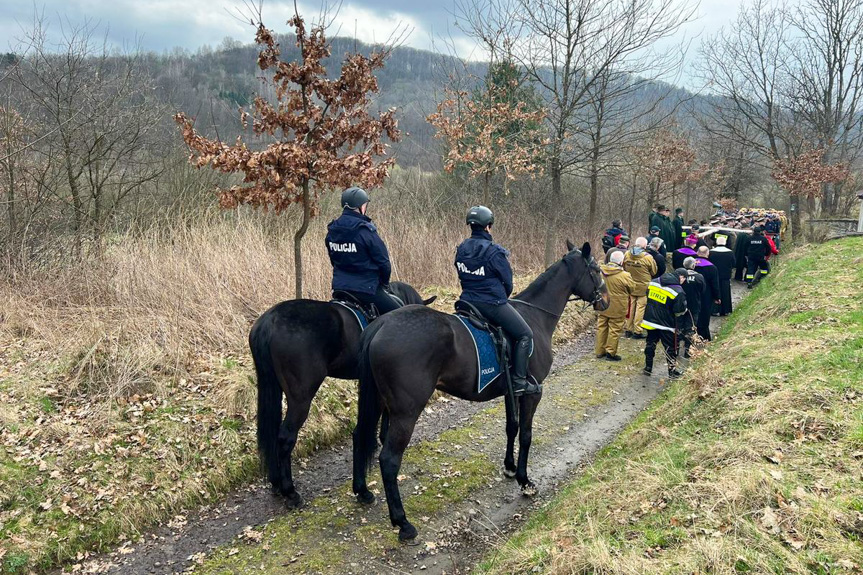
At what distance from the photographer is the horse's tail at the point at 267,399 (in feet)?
16.2

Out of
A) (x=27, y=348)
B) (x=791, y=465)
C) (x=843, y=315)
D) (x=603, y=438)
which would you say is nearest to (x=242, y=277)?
(x=27, y=348)

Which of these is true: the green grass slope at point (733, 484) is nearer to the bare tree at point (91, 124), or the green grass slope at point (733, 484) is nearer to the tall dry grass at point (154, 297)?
the tall dry grass at point (154, 297)

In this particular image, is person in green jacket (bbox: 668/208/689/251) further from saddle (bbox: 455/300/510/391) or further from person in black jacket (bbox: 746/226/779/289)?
saddle (bbox: 455/300/510/391)

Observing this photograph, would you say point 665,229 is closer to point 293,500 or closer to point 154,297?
point 154,297

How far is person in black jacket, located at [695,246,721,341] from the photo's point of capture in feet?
34.7

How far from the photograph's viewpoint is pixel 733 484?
3.69 metres

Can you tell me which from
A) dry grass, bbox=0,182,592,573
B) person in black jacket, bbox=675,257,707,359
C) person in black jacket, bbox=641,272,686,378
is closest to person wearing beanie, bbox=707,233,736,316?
person in black jacket, bbox=675,257,707,359

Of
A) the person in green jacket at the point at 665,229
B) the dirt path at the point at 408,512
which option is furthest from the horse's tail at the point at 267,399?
the person in green jacket at the point at 665,229

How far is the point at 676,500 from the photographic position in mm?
3807

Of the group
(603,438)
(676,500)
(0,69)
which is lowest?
(603,438)

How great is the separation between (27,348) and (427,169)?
18.0 metres

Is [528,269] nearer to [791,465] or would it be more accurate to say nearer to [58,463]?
[791,465]

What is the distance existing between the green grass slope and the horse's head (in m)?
1.62

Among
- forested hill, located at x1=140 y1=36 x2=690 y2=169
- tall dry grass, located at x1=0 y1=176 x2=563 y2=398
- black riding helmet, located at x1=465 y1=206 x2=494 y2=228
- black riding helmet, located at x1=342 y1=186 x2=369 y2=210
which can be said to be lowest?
tall dry grass, located at x1=0 y1=176 x2=563 y2=398
